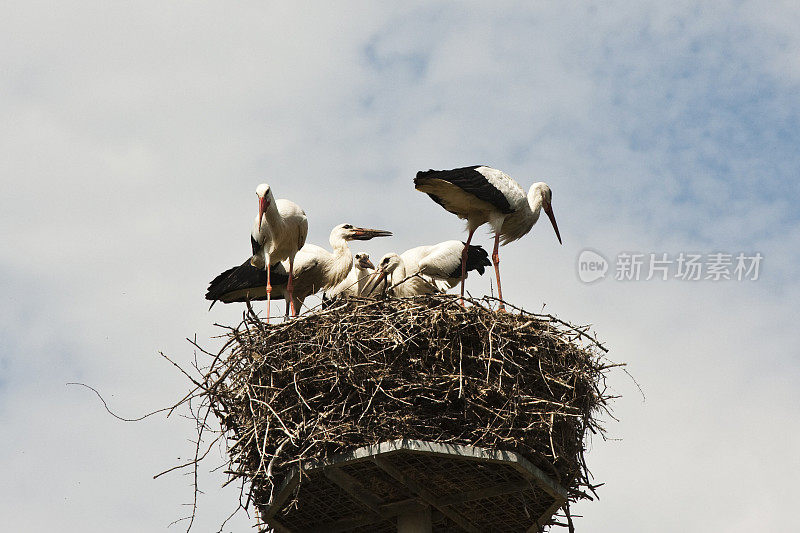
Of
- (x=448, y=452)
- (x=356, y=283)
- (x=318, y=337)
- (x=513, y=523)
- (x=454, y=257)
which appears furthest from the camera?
(x=454, y=257)

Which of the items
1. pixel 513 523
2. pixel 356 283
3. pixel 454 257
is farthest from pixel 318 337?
pixel 454 257

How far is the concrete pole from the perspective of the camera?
8.17 metres

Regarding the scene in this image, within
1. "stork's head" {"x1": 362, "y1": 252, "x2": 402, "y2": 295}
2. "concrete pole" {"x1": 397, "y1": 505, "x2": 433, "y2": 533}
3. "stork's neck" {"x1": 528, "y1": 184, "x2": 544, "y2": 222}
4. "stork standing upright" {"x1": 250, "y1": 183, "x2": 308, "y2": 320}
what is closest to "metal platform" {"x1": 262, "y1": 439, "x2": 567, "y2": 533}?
"concrete pole" {"x1": 397, "y1": 505, "x2": 433, "y2": 533}

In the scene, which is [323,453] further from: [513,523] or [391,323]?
[513,523]

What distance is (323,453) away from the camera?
7629mm

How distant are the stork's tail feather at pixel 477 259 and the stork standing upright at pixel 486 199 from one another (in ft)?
4.49

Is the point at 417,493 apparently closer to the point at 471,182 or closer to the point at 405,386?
the point at 405,386

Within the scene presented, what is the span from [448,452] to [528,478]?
0.63 metres

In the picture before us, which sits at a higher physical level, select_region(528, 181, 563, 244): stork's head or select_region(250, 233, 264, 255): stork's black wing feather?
select_region(528, 181, 563, 244): stork's head

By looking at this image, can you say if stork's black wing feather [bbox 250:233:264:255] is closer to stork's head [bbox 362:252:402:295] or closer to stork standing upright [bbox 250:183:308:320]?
stork standing upright [bbox 250:183:308:320]

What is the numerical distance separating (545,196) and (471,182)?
1344 mm

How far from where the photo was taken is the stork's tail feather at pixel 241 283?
12.7 m

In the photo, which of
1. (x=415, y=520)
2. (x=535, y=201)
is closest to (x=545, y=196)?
(x=535, y=201)

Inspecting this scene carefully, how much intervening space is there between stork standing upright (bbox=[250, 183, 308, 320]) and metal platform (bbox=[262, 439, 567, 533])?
355 centimetres
